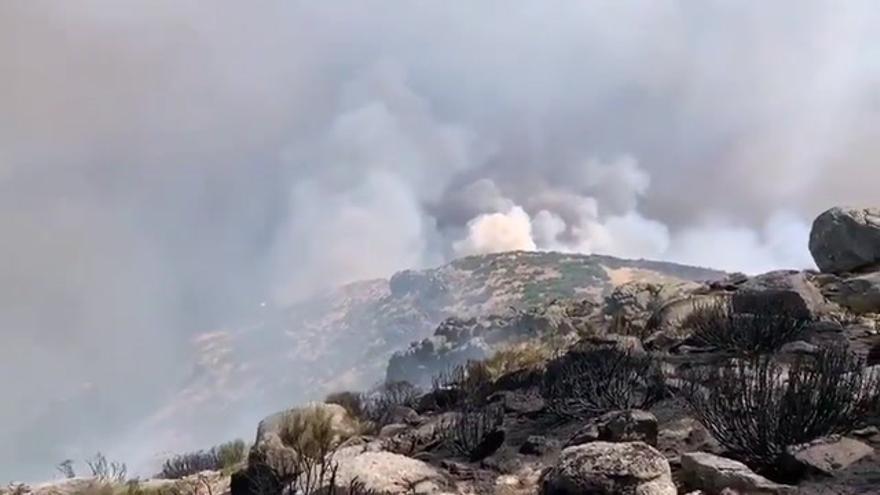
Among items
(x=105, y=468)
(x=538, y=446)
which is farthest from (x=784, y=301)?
(x=105, y=468)

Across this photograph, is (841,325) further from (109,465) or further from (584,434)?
(109,465)

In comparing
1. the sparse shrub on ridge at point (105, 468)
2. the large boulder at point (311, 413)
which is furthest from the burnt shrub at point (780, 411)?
the sparse shrub on ridge at point (105, 468)

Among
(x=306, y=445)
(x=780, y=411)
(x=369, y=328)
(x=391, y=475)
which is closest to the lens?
(x=780, y=411)

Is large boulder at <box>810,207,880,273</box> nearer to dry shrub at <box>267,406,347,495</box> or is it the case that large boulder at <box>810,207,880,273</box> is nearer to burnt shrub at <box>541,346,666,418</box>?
burnt shrub at <box>541,346,666,418</box>

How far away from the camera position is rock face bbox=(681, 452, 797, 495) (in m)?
5.36

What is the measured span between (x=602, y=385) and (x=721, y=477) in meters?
3.97

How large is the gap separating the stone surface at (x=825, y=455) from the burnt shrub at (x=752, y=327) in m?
5.07

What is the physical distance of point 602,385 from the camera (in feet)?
31.5

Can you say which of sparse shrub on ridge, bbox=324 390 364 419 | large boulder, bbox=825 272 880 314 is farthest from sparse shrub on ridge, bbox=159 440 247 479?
large boulder, bbox=825 272 880 314

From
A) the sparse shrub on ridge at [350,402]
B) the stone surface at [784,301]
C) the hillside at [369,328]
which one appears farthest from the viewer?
the hillside at [369,328]

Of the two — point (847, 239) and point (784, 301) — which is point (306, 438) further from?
point (847, 239)

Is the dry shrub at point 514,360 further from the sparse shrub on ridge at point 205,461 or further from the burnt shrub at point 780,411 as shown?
the burnt shrub at point 780,411

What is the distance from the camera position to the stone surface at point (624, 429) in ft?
23.9

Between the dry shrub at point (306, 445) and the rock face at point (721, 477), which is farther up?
the dry shrub at point (306, 445)
